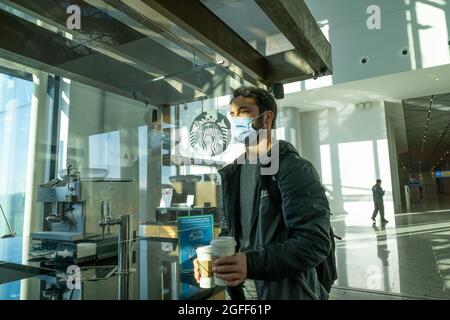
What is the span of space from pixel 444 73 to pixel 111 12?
838cm

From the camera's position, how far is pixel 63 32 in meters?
1.57

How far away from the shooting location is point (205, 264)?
33.4 inches

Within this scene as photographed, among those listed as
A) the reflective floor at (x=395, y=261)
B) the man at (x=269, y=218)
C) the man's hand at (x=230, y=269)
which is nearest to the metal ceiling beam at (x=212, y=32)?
the man at (x=269, y=218)

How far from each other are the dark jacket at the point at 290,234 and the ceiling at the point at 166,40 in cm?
70

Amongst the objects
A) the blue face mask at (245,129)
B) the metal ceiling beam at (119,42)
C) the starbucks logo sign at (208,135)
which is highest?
the metal ceiling beam at (119,42)

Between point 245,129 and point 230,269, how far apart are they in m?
0.57

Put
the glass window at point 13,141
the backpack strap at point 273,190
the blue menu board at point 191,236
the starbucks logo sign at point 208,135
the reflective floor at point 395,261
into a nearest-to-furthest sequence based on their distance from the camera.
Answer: the backpack strap at point 273,190, the blue menu board at point 191,236, the glass window at point 13,141, the reflective floor at point 395,261, the starbucks logo sign at point 208,135

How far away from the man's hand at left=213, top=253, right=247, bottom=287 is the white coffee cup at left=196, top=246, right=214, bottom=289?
55mm

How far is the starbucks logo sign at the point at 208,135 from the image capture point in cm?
317

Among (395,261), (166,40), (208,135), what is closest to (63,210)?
(166,40)

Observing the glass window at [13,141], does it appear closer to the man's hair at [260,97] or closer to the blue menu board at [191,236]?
the blue menu board at [191,236]

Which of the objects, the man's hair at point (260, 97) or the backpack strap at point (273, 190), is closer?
the backpack strap at point (273, 190)

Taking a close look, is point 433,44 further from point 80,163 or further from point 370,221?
point 80,163

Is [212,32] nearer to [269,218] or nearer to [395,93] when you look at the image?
[269,218]
